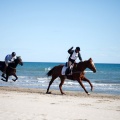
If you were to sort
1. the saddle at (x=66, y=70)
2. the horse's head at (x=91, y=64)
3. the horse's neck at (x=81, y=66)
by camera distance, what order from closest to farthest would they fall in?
the horse's head at (x=91, y=64), the horse's neck at (x=81, y=66), the saddle at (x=66, y=70)

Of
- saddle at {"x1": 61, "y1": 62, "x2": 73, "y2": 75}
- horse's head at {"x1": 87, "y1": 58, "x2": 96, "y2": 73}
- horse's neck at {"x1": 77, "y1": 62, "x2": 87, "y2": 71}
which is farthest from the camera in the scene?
saddle at {"x1": 61, "y1": 62, "x2": 73, "y2": 75}

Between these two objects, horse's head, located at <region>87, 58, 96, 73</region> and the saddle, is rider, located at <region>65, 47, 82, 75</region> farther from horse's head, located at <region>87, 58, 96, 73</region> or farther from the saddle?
horse's head, located at <region>87, 58, 96, 73</region>

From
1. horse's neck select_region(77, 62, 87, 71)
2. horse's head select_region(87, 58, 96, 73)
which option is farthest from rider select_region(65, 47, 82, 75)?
horse's head select_region(87, 58, 96, 73)

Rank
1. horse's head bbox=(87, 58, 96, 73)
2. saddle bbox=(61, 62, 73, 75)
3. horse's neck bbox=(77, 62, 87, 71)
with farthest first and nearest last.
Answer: saddle bbox=(61, 62, 73, 75) → horse's neck bbox=(77, 62, 87, 71) → horse's head bbox=(87, 58, 96, 73)

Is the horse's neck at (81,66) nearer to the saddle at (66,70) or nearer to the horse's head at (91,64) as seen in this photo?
the horse's head at (91,64)

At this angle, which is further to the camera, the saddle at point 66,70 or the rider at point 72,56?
the saddle at point 66,70

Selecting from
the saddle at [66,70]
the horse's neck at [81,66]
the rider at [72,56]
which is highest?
the rider at [72,56]

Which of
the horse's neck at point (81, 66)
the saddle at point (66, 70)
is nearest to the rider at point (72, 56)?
the saddle at point (66, 70)

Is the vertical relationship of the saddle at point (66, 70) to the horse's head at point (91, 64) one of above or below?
below

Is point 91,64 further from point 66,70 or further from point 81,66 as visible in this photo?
point 66,70

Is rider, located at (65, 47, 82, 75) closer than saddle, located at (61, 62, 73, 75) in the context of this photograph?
Yes

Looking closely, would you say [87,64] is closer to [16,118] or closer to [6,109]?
[6,109]

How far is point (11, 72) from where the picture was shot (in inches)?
816

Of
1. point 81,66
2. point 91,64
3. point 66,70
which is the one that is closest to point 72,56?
point 81,66
